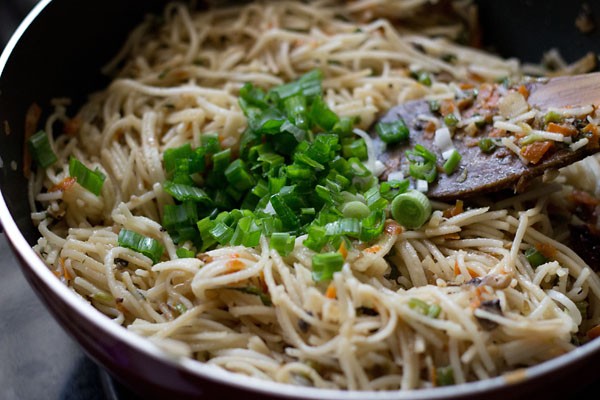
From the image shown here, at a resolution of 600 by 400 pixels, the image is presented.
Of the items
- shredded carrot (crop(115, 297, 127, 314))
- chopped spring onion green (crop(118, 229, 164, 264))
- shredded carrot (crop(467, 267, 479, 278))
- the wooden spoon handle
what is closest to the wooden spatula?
the wooden spoon handle

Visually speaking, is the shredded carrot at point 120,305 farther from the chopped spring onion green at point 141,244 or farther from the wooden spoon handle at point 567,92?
the wooden spoon handle at point 567,92

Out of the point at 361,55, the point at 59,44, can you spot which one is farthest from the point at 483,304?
the point at 59,44

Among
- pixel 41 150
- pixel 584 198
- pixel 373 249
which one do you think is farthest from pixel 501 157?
Answer: pixel 41 150

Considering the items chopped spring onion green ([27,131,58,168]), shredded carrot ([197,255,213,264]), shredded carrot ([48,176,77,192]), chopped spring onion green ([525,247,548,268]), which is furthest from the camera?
chopped spring onion green ([27,131,58,168])

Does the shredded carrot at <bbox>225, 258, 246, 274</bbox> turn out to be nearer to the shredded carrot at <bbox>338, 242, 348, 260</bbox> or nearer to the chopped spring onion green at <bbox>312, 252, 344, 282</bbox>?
the chopped spring onion green at <bbox>312, 252, 344, 282</bbox>

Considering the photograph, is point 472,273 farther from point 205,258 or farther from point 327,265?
point 205,258

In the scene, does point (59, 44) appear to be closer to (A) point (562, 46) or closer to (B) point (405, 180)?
(B) point (405, 180)

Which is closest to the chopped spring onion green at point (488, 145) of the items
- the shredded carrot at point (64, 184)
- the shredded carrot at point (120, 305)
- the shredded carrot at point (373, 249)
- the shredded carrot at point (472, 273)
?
the shredded carrot at point (472, 273)
